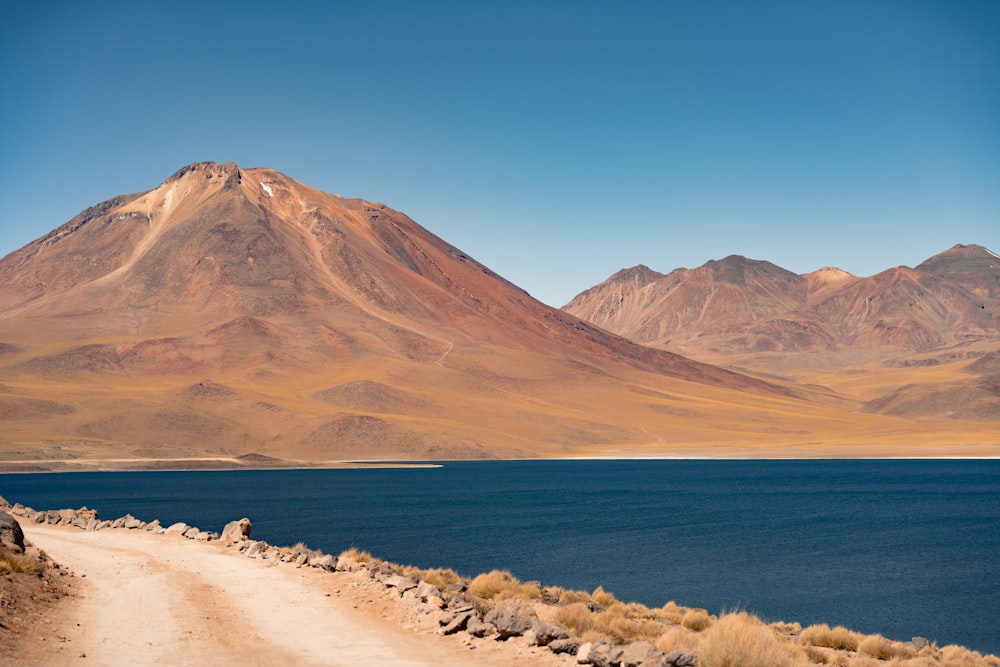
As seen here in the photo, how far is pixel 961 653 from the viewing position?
21.5 m

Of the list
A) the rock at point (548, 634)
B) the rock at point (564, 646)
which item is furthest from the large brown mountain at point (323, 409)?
the rock at point (564, 646)

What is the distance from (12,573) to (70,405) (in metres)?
134

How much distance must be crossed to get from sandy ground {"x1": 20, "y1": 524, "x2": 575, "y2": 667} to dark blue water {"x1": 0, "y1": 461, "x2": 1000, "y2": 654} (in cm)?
1634

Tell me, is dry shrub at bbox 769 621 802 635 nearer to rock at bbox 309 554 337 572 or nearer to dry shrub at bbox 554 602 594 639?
dry shrub at bbox 554 602 594 639

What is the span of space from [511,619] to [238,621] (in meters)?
5.97

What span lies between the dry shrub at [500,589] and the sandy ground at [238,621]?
2.88m

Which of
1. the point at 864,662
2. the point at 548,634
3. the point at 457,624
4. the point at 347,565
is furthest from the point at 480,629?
the point at 347,565

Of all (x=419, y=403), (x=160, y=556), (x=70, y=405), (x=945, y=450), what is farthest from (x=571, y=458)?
(x=160, y=556)

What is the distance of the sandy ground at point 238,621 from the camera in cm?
1705

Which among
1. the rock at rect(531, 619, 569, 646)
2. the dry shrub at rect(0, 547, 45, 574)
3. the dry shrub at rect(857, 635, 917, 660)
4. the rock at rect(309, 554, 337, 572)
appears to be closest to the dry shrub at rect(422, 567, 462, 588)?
the rock at rect(309, 554, 337, 572)

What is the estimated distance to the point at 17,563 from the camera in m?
21.6

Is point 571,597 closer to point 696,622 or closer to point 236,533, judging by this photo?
point 696,622

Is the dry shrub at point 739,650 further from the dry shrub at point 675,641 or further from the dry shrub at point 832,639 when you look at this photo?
the dry shrub at point 832,639

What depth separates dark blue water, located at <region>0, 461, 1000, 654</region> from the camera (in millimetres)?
37594
